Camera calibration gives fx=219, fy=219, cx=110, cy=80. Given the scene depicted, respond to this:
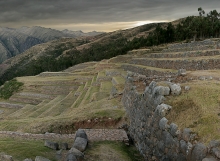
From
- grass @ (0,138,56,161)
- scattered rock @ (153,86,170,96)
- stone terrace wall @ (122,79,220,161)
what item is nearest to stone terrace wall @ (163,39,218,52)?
stone terrace wall @ (122,79,220,161)

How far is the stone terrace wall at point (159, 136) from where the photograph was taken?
255 inches

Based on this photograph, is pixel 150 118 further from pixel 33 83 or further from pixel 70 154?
pixel 33 83

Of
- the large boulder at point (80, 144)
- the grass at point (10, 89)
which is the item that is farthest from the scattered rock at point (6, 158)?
the grass at point (10, 89)

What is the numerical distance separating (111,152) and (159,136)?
10.5 feet

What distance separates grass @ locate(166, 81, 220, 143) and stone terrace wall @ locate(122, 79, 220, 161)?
0.29 meters

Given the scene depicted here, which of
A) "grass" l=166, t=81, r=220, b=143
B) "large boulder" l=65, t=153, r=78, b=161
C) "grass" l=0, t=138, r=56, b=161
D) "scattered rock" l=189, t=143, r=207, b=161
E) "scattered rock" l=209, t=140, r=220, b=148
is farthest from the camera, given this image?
"grass" l=0, t=138, r=56, b=161

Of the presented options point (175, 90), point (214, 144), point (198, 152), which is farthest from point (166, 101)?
point (214, 144)

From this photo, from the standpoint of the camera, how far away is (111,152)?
11.1 m

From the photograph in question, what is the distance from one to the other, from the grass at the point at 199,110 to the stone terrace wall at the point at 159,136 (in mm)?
294

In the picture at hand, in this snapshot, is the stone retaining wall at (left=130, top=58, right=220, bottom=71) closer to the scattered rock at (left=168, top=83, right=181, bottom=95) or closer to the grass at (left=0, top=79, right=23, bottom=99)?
the scattered rock at (left=168, top=83, right=181, bottom=95)

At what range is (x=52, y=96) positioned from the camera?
42219 millimetres

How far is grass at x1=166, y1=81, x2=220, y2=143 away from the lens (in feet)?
22.6

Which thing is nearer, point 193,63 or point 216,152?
point 216,152

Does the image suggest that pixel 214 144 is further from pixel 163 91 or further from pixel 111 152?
pixel 111 152
